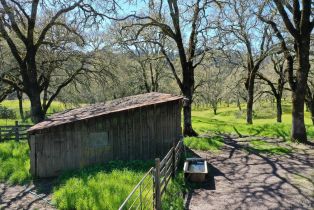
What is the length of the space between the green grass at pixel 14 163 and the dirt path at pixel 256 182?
735 centimetres

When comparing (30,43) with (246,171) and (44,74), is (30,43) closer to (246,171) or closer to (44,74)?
(44,74)

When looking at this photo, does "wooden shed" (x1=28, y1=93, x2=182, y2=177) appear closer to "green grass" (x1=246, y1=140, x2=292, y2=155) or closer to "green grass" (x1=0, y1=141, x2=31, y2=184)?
"green grass" (x1=0, y1=141, x2=31, y2=184)

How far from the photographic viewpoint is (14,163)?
1636 cm

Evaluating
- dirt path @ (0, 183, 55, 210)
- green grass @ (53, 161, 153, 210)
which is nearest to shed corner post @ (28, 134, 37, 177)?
dirt path @ (0, 183, 55, 210)

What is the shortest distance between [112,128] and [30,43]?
915cm

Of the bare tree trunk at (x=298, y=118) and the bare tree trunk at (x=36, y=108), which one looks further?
the bare tree trunk at (x=36, y=108)

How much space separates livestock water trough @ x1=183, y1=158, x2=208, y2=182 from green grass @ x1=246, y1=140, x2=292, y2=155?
195 inches

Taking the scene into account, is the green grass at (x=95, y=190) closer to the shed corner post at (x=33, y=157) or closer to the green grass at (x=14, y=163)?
the shed corner post at (x=33, y=157)

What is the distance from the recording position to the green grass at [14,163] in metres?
14.8

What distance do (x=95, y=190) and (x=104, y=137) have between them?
5341 mm

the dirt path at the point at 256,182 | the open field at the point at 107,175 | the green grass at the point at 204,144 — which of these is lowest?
the dirt path at the point at 256,182

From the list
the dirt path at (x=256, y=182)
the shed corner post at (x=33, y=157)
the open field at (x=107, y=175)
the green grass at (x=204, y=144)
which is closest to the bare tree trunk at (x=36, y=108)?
the open field at (x=107, y=175)

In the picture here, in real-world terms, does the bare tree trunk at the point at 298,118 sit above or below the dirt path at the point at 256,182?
above

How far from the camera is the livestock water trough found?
41.4 feet
